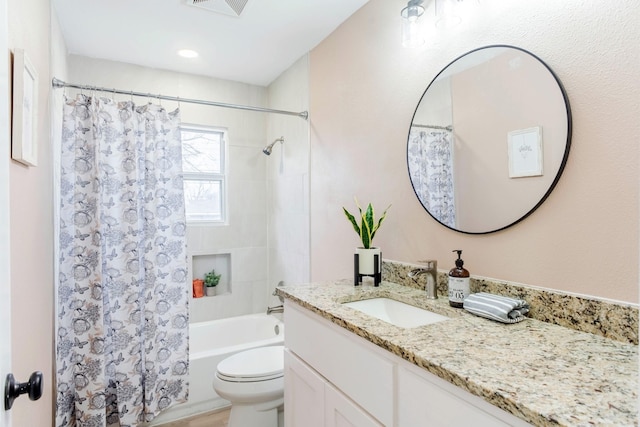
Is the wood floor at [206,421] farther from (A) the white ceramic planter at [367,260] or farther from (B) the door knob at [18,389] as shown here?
(B) the door knob at [18,389]

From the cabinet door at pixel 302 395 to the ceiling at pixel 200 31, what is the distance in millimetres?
1848

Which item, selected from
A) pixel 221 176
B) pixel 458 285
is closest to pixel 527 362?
pixel 458 285

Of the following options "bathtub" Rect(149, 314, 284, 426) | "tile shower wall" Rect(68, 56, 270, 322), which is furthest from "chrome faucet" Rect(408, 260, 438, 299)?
"tile shower wall" Rect(68, 56, 270, 322)

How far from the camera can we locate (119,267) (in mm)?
2119

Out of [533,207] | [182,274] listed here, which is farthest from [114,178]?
[533,207]

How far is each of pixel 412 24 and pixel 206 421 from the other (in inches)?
101

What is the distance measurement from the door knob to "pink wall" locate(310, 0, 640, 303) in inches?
52.6

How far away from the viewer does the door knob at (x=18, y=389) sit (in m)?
0.67

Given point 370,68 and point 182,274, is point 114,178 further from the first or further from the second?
point 370,68

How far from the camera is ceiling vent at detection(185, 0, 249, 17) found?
1.97 metres

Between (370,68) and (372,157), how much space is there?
1.58 feet

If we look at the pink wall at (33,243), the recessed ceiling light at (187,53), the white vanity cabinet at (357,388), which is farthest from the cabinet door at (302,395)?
the recessed ceiling light at (187,53)

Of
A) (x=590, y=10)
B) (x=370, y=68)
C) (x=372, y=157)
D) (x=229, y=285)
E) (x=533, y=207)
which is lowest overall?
(x=229, y=285)

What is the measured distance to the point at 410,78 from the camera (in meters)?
1.68
